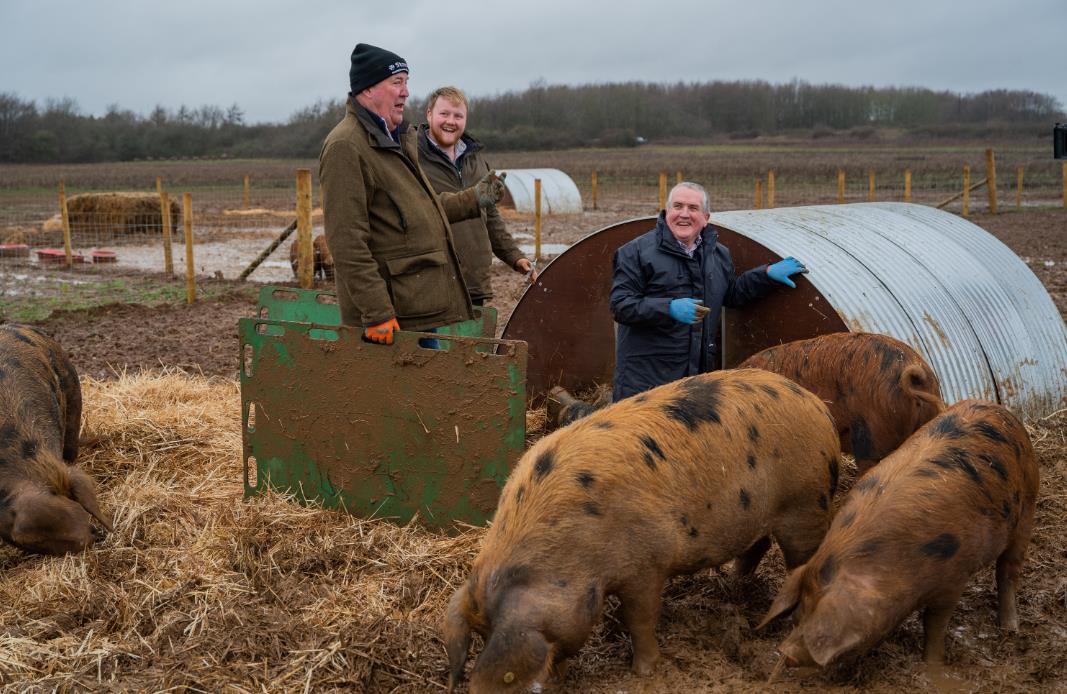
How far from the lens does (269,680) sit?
351cm

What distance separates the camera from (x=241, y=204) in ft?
103

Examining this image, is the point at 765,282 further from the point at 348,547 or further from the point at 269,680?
the point at 269,680

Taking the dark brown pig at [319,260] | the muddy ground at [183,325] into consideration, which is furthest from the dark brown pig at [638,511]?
the dark brown pig at [319,260]

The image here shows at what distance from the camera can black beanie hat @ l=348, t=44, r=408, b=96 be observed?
4527mm

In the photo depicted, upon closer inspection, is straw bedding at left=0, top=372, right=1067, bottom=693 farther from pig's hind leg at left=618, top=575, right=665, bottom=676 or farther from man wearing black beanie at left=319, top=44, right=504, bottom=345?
man wearing black beanie at left=319, top=44, right=504, bottom=345

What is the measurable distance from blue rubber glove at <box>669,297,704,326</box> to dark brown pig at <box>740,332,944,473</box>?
1.82ft

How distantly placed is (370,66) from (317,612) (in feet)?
7.95

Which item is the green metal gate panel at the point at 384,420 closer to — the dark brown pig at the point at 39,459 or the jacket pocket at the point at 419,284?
the jacket pocket at the point at 419,284

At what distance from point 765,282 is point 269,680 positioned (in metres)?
3.25

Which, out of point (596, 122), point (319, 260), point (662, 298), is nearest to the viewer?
point (662, 298)

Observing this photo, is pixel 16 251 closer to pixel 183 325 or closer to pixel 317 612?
pixel 183 325

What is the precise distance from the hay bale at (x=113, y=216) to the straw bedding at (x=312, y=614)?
18022mm

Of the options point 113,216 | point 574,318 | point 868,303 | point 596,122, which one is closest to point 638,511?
point 868,303

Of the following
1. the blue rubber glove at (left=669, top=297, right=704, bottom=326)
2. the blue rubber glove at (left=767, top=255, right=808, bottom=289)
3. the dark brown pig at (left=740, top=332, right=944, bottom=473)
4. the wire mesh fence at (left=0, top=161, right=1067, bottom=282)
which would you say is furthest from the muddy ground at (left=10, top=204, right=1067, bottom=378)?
the dark brown pig at (left=740, top=332, right=944, bottom=473)
